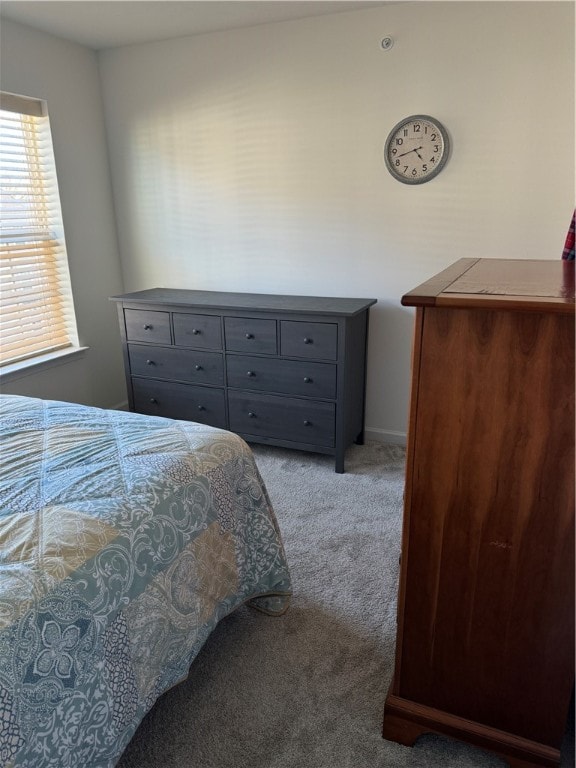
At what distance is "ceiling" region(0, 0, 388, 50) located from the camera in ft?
8.72

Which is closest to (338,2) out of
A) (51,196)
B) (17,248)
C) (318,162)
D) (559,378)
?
(318,162)

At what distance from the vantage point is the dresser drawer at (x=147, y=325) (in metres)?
3.22

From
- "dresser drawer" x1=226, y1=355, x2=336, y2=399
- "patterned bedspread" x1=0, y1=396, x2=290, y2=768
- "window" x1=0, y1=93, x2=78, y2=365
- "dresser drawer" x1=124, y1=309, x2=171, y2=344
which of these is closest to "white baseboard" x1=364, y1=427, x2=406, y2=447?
"dresser drawer" x1=226, y1=355, x2=336, y2=399

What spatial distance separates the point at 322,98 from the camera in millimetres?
2967

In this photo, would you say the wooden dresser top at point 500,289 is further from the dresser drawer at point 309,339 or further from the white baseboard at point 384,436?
the white baseboard at point 384,436

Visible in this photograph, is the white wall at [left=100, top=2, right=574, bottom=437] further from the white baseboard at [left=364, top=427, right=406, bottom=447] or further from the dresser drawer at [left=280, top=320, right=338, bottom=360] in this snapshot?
the dresser drawer at [left=280, top=320, right=338, bottom=360]

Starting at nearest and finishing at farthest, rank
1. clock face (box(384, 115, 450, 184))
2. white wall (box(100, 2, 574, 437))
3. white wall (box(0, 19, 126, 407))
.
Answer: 1. white wall (box(100, 2, 574, 437))
2. clock face (box(384, 115, 450, 184))
3. white wall (box(0, 19, 126, 407))

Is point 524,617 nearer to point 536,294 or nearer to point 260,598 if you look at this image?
point 536,294

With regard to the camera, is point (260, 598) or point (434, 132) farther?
point (434, 132)

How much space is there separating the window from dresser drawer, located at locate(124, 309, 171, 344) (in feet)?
1.54

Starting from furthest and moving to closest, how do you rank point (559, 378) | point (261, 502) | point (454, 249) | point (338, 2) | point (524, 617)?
point (454, 249) < point (338, 2) < point (261, 502) < point (524, 617) < point (559, 378)

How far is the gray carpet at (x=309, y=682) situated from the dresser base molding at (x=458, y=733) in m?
0.06

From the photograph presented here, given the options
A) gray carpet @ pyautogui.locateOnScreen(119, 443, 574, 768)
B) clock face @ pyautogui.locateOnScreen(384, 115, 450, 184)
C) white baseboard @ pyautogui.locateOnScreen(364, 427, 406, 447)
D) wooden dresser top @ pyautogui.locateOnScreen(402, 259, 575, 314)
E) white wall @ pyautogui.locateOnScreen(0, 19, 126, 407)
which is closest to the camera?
wooden dresser top @ pyautogui.locateOnScreen(402, 259, 575, 314)

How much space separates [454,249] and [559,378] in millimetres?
2037
